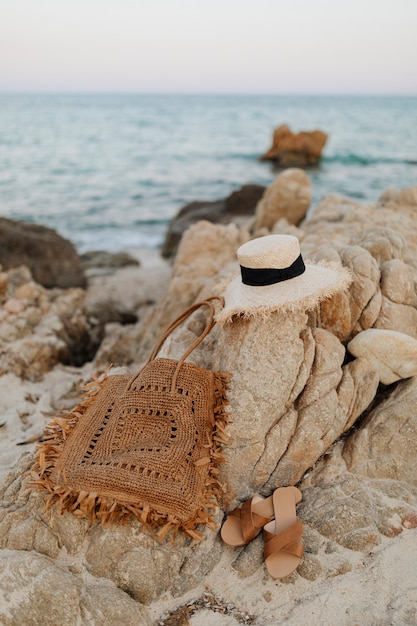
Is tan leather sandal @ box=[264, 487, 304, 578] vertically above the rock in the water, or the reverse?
the rock in the water

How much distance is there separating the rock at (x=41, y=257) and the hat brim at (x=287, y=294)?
16.5 feet

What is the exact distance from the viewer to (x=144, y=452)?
2.96 m

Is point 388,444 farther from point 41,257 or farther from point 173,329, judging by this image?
point 41,257

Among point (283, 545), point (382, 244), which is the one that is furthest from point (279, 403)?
point (382, 244)

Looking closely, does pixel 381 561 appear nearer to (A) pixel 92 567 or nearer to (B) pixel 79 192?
(A) pixel 92 567

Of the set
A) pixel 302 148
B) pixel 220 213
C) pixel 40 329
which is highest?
pixel 220 213

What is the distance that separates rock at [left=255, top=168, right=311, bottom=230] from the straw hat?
14.7 feet

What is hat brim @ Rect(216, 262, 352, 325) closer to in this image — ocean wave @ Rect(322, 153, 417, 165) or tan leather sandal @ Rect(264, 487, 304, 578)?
tan leather sandal @ Rect(264, 487, 304, 578)

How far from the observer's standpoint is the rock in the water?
3459 mm

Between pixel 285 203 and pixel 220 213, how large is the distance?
3.25 meters

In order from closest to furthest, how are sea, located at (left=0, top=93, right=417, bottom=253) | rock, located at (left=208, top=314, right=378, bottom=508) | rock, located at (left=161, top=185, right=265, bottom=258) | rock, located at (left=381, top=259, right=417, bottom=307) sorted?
rock, located at (left=208, top=314, right=378, bottom=508) < rock, located at (left=381, top=259, right=417, bottom=307) < rock, located at (left=161, top=185, right=265, bottom=258) < sea, located at (left=0, top=93, right=417, bottom=253)

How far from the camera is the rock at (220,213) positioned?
420 inches

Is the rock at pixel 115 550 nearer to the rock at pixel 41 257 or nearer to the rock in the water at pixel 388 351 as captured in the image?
the rock in the water at pixel 388 351

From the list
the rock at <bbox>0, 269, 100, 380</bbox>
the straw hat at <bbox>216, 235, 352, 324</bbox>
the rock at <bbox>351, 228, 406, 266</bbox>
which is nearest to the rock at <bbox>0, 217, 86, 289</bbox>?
the rock at <bbox>0, 269, 100, 380</bbox>
